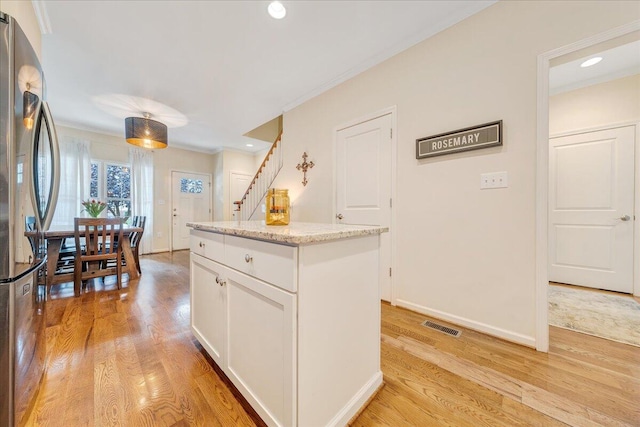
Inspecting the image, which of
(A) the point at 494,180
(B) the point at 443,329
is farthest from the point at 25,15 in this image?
(B) the point at 443,329

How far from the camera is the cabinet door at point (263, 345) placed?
857mm

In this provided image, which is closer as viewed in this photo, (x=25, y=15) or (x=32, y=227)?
(x=32, y=227)

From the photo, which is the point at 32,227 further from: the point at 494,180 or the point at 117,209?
the point at 117,209

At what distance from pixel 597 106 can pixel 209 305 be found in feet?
14.9

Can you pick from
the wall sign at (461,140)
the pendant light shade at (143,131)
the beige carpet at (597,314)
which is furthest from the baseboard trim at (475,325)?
the pendant light shade at (143,131)

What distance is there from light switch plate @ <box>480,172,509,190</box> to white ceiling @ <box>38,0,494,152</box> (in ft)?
4.29

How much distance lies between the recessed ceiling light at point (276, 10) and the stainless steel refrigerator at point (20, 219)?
1.54 m

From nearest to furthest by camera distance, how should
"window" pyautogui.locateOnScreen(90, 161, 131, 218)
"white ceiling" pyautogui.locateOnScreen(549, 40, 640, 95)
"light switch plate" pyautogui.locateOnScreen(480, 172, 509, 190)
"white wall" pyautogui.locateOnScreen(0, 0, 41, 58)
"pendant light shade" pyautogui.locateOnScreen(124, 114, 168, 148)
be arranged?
"white wall" pyautogui.locateOnScreen(0, 0, 41, 58)
"light switch plate" pyautogui.locateOnScreen(480, 172, 509, 190)
"white ceiling" pyautogui.locateOnScreen(549, 40, 640, 95)
"pendant light shade" pyautogui.locateOnScreen(124, 114, 168, 148)
"window" pyautogui.locateOnScreen(90, 161, 131, 218)

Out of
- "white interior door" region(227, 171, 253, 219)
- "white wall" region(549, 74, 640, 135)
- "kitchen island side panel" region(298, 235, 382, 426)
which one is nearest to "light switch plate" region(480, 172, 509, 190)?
"kitchen island side panel" region(298, 235, 382, 426)

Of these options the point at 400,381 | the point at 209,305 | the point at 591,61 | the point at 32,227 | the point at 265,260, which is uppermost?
the point at 591,61

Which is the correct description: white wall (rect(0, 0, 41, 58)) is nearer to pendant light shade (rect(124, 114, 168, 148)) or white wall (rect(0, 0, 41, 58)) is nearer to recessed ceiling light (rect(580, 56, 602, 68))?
pendant light shade (rect(124, 114, 168, 148))

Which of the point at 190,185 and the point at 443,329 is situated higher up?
the point at 190,185

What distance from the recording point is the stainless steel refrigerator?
2.91ft

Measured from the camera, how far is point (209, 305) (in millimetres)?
1414
